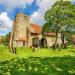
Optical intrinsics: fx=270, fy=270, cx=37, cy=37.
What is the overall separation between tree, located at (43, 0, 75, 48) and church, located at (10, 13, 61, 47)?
1287 centimetres

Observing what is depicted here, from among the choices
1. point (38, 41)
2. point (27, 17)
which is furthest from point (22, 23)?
point (38, 41)

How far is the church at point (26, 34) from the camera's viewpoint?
87562mm

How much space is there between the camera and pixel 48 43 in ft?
318

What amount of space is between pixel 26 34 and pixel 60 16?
18985 mm

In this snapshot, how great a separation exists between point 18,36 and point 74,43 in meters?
23.5

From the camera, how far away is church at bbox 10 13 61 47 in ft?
287

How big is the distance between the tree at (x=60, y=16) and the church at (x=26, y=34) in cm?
1287

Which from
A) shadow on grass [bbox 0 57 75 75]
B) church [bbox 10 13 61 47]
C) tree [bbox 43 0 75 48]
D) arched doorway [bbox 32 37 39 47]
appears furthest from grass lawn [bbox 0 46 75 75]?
arched doorway [bbox 32 37 39 47]

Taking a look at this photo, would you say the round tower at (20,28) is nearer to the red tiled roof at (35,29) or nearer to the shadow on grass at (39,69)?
A: the red tiled roof at (35,29)

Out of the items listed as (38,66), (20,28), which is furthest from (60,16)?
(38,66)

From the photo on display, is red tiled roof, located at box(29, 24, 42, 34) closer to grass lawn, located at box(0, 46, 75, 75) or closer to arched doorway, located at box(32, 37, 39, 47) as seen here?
arched doorway, located at box(32, 37, 39, 47)

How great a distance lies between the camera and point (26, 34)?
91.8 metres

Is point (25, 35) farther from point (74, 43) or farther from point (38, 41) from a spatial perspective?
point (74, 43)

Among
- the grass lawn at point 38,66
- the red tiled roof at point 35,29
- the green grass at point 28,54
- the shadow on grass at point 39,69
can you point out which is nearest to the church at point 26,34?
the red tiled roof at point 35,29
